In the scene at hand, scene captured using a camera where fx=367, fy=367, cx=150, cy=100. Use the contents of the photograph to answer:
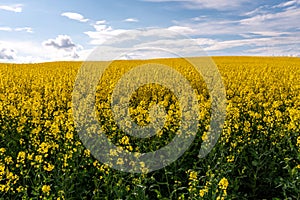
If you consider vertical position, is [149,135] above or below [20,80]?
below

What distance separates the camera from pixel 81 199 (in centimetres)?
541

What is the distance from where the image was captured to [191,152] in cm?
611

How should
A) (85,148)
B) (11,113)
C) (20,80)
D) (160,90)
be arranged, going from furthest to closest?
(20,80)
(160,90)
(11,113)
(85,148)

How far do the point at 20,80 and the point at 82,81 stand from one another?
2388mm

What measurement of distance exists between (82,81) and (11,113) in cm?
716

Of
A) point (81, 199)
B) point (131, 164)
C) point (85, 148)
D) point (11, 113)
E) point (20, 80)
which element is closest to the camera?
point (131, 164)

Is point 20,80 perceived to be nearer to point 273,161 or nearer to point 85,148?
point 85,148

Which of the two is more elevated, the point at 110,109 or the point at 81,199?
the point at 110,109

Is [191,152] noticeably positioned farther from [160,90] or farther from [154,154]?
[160,90]

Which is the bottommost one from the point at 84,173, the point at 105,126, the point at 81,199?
the point at 81,199

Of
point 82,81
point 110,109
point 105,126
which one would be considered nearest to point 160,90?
point 82,81

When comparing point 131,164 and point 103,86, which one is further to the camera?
point 103,86

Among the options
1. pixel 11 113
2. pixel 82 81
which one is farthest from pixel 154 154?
pixel 82 81

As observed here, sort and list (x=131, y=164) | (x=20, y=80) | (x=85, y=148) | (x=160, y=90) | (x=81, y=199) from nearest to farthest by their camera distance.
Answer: (x=131, y=164) → (x=81, y=199) → (x=85, y=148) → (x=160, y=90) → (x=20, y=80)
